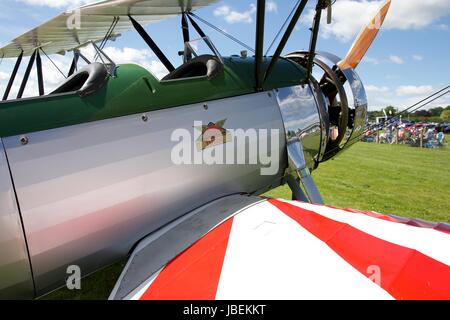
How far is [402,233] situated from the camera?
1923mm

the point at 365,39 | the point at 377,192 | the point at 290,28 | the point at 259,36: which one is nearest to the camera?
the point at 259,36

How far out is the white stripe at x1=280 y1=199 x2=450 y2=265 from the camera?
1722 millimetres

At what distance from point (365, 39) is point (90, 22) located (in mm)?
4626

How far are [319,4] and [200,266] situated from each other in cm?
288

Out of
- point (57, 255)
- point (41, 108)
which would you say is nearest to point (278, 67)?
point (41, 108)

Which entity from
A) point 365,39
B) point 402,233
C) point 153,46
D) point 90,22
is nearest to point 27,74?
point 90,22

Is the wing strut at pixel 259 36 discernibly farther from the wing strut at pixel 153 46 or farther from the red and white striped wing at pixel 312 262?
the wing strut at pixel 153 46

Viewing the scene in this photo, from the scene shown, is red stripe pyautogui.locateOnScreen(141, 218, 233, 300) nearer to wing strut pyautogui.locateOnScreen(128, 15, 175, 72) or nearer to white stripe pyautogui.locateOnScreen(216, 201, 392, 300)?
white stripe pyautogui.locateOnScreen(216, 201, 392, 300)

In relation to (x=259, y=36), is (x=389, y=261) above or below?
below

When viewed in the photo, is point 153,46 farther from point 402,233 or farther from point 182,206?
point 402,233

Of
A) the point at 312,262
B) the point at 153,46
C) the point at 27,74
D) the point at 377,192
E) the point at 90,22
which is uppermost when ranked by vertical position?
the point at 90,22

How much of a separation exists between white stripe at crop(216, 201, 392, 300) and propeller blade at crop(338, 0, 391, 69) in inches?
137

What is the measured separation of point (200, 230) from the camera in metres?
2.32

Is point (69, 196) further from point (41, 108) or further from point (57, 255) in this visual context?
point (41, 108)
